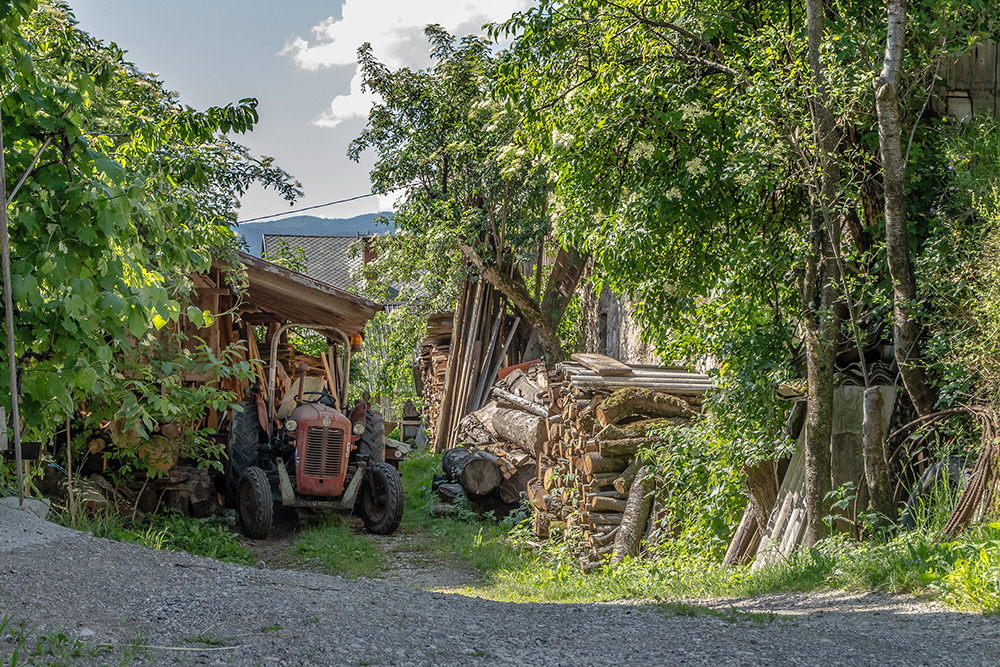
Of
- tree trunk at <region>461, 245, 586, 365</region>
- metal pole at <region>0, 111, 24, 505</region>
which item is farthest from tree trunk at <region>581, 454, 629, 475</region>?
tree trunk at <region>461, 245, 586, 365</region>

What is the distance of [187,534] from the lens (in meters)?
8.35

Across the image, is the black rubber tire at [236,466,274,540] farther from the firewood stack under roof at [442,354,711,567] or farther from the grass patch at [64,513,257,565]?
the firewood stack under roof at [442,354,711,567]

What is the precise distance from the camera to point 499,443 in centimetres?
1210

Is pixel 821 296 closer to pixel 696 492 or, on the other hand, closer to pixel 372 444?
pixel 696 492

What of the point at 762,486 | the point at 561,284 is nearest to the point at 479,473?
the point at 561,284

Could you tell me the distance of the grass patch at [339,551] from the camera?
314 inches

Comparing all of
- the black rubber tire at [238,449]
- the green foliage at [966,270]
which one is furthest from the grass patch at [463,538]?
the green foliage at [966,270]

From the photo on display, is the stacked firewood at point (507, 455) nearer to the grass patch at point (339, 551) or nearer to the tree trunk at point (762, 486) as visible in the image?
the grass patch at point (339, 551)

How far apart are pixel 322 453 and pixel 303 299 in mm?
2182

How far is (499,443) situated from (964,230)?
760 cm

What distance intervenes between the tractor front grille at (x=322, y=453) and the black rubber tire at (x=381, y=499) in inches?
22.4

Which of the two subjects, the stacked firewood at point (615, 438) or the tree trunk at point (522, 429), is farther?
the tree trunk at point (522, 429)

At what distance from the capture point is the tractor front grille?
30.9ft

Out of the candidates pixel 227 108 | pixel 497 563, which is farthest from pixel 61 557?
pixel 497 563
